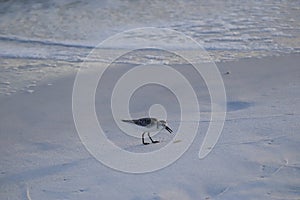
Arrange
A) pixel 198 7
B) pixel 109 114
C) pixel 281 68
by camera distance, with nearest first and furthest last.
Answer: pixel 109 114, pixel 281 68, pixel 198 7

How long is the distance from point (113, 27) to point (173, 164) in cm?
554

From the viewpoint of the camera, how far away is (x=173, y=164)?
4621mm

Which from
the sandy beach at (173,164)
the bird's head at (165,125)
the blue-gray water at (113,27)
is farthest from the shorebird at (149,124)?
the blue-gray water at (113,27)

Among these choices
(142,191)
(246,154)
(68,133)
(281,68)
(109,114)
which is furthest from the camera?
(281,68)

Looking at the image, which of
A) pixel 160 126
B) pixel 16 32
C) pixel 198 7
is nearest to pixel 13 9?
pixel 16 32

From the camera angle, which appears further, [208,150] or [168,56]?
[168,56]

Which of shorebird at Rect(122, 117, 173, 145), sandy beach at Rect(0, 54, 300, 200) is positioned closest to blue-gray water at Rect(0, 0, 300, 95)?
sandy beach at Rect(0, 54, 300, 200)

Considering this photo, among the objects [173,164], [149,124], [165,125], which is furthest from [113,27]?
[173,164]

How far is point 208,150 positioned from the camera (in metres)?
4.82

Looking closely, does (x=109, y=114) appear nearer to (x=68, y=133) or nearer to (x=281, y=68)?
(x=68, y=133)

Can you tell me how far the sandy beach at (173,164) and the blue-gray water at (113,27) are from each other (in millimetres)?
1163

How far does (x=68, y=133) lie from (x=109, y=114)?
1.91 ft

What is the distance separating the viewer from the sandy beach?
4250mm

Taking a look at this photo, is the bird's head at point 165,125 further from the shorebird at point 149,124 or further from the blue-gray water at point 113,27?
the blue-gray water at point 113,27
